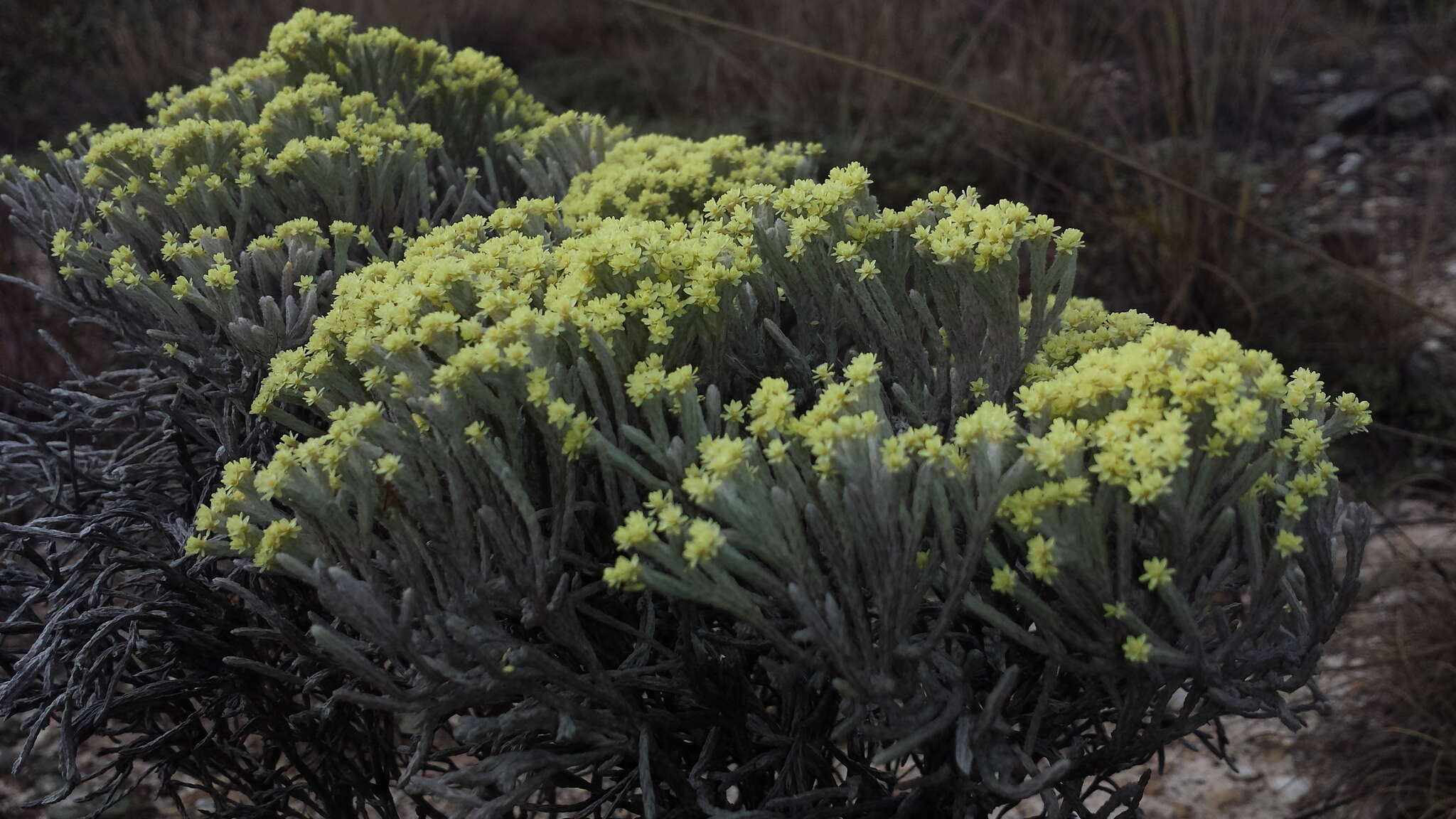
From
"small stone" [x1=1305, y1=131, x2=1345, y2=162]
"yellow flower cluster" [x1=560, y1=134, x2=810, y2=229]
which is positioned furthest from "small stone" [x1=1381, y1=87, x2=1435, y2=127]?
"yellow flower cluster" [x1=560, y1=134, x2=810, y2=229]

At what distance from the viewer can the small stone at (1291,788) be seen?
3.54m

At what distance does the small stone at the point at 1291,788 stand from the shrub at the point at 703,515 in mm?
2323

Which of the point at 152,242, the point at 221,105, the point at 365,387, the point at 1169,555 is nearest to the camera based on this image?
the point at 1169,555

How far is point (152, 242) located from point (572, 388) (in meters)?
1.12

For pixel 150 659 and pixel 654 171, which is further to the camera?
pixel 654 171

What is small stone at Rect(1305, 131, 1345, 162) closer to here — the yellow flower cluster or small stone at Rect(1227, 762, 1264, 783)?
small stone at Rect(1227, 762, 1264, 783)

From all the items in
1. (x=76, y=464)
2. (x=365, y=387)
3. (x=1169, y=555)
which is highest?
(x=365, y=387)

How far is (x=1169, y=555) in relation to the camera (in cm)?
135

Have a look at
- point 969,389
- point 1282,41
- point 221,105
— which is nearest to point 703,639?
point 969,389

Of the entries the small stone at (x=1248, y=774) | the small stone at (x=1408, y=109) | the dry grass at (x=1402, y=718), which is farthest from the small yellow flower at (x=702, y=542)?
the small stone at (x=1408, y=109)

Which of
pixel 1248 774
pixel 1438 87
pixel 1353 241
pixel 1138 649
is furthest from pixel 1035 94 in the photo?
pixel 1138 649

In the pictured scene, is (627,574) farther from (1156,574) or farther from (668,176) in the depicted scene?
(668,176)

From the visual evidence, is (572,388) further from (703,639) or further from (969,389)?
(969,389)

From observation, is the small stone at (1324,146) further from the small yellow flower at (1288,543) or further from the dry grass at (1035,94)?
the small yellow flower at (1288,543)
